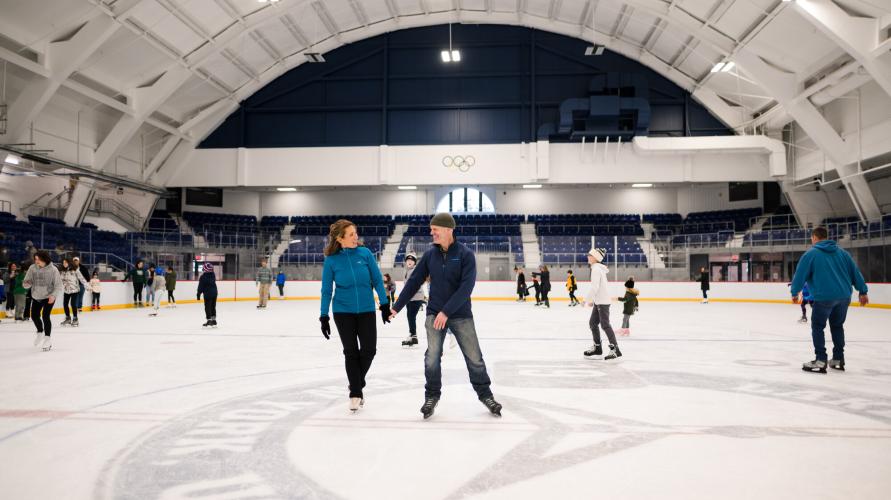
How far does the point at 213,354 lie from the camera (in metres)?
7.48

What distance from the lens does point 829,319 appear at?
19.8 feet

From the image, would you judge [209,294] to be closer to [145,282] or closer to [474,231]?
[145,282]

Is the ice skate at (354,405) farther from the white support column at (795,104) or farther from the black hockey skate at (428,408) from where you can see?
the white support column at (795,104)

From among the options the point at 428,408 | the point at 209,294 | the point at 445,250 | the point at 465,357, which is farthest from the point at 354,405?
the point at 209,294

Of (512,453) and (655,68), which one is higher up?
(655,68)

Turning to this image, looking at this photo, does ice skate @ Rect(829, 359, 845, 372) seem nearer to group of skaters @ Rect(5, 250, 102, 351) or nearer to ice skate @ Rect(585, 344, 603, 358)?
ice skate @ Rect(585, 344, 603, 358)

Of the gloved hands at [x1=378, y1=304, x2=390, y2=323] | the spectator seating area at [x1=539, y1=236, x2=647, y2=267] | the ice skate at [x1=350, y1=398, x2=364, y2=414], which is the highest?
the spectator seating area at [x1=539, y1=236, x2=647, y2=267]

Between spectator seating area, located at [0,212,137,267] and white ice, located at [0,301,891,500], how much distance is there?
46.0 feet

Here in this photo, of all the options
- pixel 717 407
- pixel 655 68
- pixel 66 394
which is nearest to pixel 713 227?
pixel 655 68

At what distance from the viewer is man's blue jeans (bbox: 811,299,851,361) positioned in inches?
232

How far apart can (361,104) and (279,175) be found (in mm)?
6143

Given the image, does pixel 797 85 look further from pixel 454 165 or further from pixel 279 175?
pixel 279 175

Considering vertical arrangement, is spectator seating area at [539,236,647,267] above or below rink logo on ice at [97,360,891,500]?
above

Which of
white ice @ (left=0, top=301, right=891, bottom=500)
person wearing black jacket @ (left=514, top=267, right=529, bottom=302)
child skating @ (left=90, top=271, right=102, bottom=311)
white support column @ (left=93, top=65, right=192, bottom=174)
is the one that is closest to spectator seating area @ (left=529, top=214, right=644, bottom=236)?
person wearing black jacket @ (left=514, top=267, right=529, bottom=302)
